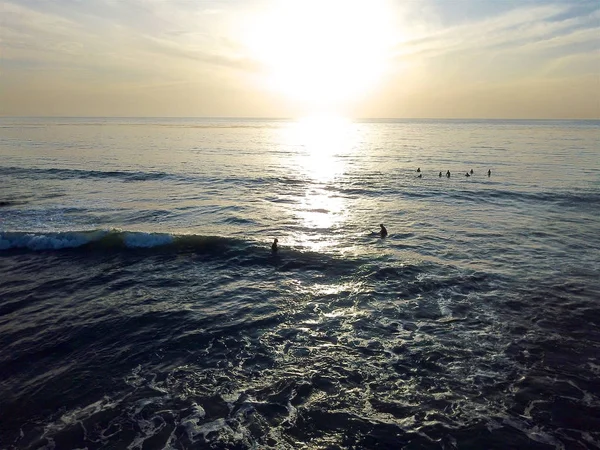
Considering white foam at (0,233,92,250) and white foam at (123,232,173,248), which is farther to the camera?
white foam at (123,232,173,248)

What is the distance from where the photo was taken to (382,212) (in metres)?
31.5

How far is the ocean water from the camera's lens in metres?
9.20

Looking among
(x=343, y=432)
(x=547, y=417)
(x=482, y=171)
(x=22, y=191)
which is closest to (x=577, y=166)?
(x=482, y=171)

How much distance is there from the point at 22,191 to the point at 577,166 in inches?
2598

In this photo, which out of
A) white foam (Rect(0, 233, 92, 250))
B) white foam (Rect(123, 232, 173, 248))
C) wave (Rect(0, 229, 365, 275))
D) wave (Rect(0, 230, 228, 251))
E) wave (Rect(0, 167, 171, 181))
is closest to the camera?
wave (Rect(0, 229, 365, 275))

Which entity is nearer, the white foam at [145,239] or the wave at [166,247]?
the wave at [166,247]

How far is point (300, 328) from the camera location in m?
13.7

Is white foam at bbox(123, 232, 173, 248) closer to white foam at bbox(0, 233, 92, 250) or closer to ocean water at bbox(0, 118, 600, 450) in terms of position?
ocean water at bbox(0, 118, 600, 450)

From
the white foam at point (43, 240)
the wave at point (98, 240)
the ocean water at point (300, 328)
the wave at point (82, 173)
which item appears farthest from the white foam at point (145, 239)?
the wave at point (82, 173)

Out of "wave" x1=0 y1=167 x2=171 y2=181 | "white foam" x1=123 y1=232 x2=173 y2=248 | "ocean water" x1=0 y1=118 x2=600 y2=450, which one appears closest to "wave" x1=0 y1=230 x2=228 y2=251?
"white foam" x1=123 y1=232 x2=173 y2=248

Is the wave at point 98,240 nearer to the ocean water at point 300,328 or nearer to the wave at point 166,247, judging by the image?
the wave at point 166,247

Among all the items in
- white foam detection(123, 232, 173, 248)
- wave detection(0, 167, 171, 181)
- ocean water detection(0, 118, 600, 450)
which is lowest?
ocean water detection(0, 118, 600, 450)

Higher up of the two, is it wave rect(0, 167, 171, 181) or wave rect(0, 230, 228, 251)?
wave rect(0, 167, 171, 181)

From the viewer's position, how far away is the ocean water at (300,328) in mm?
9203
